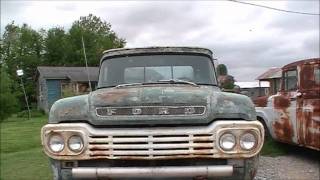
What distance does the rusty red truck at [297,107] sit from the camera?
935 cm

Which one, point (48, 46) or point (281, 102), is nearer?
point (281, 102)

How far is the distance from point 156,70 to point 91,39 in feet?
207

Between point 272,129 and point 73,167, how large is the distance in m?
7.55

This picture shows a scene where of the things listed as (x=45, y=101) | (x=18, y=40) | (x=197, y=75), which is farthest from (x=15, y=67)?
(x=197, y=75)

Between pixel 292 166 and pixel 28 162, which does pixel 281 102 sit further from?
pixel 28 162

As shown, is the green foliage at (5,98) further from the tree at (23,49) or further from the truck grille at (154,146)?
the tree at (23,49)

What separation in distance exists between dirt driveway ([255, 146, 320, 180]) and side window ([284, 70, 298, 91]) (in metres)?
1.50

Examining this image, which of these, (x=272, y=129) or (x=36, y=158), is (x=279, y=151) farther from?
(x=36, y=158)

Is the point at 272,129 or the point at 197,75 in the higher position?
the point at 197,75

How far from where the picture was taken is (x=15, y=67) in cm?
6003

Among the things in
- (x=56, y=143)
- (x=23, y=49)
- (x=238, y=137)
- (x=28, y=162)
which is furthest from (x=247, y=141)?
(x=23, y=49)

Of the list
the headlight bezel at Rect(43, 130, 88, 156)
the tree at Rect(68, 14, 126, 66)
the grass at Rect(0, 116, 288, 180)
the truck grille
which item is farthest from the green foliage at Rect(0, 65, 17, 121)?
the tree at Rect(68, 14, 126, 66)

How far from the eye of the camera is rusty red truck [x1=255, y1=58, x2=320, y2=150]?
935 centimetres

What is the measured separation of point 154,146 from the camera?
422cm
